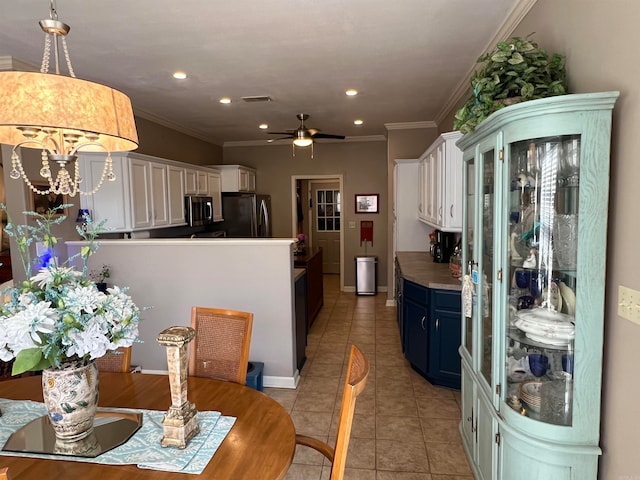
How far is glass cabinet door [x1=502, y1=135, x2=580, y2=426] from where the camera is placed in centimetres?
158

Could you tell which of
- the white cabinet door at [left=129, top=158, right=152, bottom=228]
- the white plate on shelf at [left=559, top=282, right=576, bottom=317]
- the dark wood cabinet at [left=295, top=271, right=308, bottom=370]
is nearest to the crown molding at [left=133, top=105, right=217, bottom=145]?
the white cabinet door at [left=129, top=158, right=152, bottom=228]

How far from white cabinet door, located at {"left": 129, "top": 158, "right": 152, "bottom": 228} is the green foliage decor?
138 inches

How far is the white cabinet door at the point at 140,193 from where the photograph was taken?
4125mm

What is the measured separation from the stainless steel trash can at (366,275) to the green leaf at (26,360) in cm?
586

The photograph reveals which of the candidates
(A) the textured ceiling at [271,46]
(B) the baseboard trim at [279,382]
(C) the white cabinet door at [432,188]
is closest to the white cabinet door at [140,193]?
(A) the textured ceiling at [271,46]

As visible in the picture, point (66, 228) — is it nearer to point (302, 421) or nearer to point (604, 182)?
point (302, 421)

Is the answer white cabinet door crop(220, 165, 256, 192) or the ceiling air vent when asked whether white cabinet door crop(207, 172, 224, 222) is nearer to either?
white cabinet door crop(220, 165, 256, 192)

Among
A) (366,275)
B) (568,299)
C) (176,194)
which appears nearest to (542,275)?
(568,299)

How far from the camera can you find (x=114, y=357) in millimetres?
2158

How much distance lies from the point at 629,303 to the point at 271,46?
2706 mm

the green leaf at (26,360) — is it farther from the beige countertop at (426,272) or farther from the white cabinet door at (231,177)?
the white cabinet door at (231,177)

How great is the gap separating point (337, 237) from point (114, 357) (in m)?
7.06

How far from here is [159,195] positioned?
465 cm

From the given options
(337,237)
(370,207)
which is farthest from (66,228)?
(337,237)
